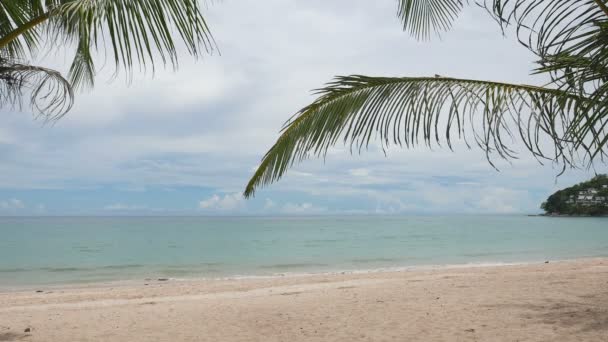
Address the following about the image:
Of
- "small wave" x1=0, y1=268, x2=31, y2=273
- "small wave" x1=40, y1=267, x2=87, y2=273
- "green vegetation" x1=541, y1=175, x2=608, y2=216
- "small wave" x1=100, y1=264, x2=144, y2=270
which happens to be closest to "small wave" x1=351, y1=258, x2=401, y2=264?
"small wave" x1=100, y1=264, x2=144, y2=270

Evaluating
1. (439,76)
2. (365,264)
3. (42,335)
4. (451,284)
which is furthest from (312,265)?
(439,76)

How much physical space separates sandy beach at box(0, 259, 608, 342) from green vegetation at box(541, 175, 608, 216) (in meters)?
73.0

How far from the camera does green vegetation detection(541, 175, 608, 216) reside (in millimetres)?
78056

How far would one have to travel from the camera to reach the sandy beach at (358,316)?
5.01 m

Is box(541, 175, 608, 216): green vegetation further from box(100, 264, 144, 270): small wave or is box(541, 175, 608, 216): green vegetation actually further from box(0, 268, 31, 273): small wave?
box(0, 268, 31, 273): small wave

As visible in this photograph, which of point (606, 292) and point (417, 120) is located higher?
point (417, 120)

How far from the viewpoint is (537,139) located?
341cm

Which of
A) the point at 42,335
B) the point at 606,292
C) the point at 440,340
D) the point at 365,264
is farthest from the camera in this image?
the point at 365,264

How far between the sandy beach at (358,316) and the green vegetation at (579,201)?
7299cm

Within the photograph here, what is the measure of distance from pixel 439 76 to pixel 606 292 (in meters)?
5.17

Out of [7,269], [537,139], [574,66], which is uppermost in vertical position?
[574,66]

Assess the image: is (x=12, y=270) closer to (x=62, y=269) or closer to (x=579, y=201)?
(x=62, y=269)

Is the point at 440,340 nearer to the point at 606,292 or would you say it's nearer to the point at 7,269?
the point at 606,292

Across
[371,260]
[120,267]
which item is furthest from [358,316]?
[120,267]
